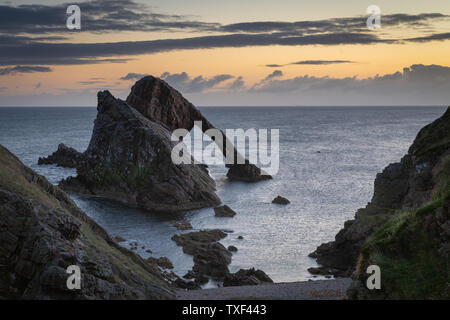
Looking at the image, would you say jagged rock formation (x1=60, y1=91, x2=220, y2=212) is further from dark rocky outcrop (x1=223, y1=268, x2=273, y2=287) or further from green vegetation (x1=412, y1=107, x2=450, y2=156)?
green vegetation (x1=412, y1=107, x2=450, y2=156)

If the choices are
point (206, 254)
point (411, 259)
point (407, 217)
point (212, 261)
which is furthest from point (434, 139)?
point (206, 254)

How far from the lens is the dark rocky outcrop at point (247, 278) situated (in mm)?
42062

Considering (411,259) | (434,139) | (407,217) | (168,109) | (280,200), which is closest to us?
(411,259)

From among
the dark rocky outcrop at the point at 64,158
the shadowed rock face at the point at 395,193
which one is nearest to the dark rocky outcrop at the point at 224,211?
the shadowed rock face at the point at 395,193

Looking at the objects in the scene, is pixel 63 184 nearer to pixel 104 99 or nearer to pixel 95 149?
pixel 95 149

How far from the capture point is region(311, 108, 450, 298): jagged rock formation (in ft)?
82.7

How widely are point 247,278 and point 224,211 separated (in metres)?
27.8

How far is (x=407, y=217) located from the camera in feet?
87.9

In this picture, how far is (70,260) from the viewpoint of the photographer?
27125 millimetres

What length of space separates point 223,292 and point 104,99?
6081cm

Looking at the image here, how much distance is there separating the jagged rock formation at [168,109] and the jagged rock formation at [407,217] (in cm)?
4739

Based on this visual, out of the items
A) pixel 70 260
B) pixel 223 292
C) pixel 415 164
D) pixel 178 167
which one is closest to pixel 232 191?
pixel 178 167

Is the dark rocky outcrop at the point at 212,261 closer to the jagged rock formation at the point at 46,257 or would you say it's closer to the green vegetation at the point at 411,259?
the jagged rock formation at the point at 46,257

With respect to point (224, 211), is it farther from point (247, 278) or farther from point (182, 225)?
point (247, 278)
